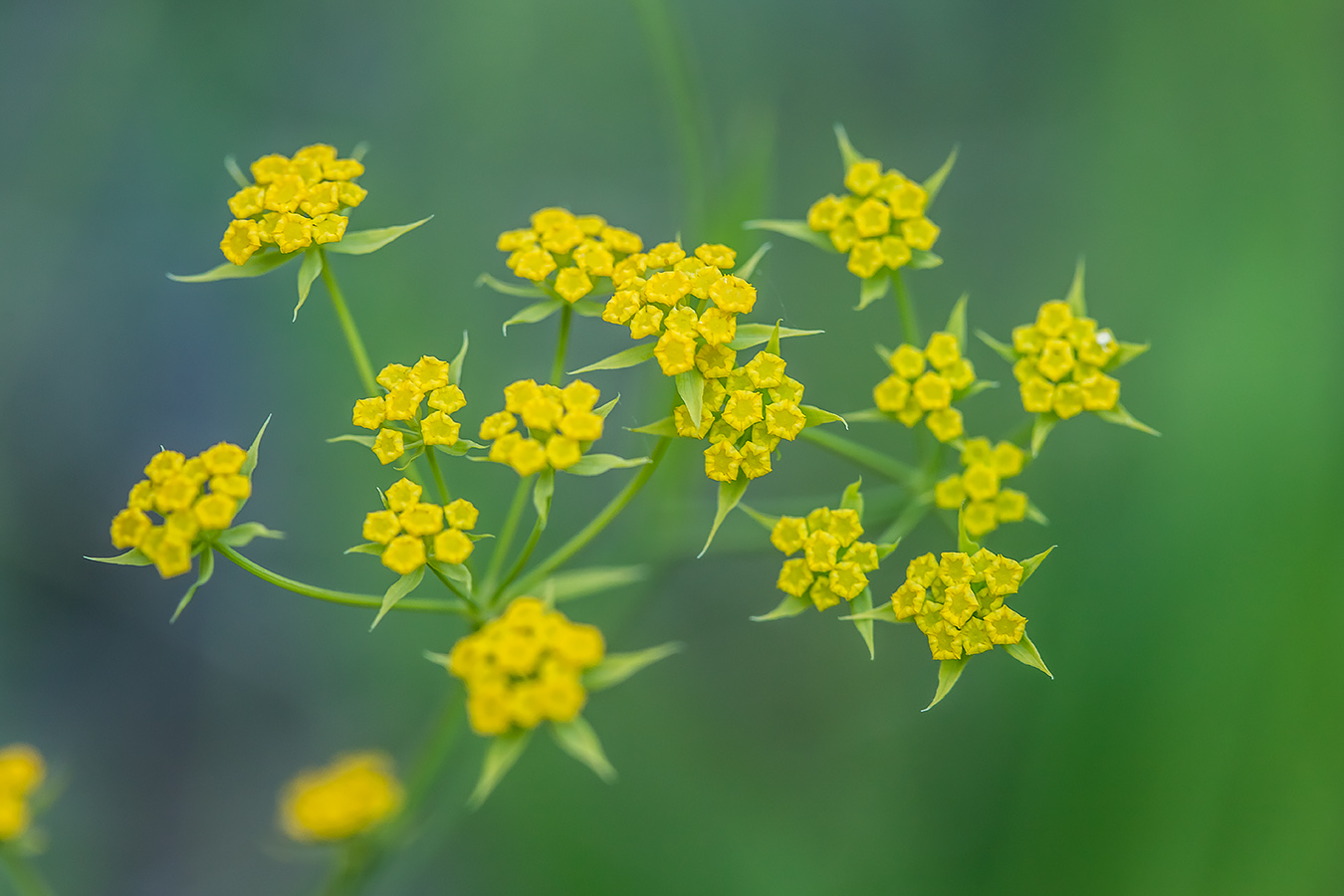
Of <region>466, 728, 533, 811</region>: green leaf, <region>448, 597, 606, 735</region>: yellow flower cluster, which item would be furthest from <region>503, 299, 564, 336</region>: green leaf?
<region>466, 728, 533, 811</region>: green leaf

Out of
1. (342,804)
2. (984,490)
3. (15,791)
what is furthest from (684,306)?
(15,791)

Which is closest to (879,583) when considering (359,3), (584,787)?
(584,787)

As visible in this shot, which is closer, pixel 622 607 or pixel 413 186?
pixel 622 607

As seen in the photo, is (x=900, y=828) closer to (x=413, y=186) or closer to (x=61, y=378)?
(x=413, y=186)

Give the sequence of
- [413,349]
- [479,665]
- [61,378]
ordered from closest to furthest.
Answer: [479,665] → [413,349] → [61,378]

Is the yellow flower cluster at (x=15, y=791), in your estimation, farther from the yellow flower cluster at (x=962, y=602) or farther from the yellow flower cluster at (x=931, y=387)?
the yellow flower cluster at (x=931, y=387)

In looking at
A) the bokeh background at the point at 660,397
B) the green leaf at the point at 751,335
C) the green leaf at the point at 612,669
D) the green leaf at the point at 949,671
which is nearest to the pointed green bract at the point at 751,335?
the green leaf at the point at 751,335

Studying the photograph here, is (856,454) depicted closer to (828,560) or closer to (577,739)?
(828,560)
